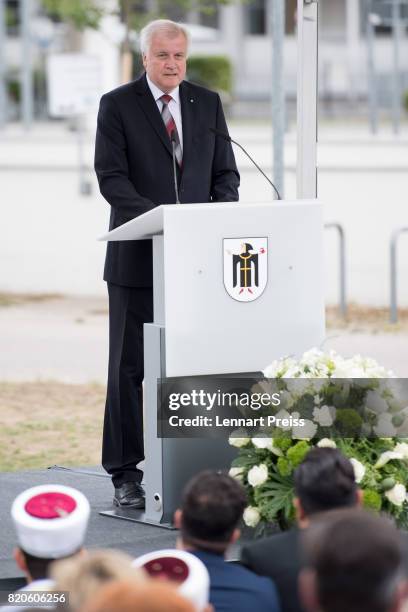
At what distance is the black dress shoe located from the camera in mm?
5699

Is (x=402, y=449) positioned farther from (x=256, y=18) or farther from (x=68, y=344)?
(x=256, y=18)

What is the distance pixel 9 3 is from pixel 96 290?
3772 cm

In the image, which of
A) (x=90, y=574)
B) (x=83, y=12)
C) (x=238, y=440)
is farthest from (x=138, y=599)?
(x=83, y=12)

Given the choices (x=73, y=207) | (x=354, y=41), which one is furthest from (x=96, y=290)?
(x=354, y=41)

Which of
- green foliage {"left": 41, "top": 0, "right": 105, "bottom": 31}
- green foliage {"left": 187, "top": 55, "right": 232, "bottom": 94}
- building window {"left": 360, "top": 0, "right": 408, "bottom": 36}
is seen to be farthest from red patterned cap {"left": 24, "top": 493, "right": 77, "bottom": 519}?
green foliage {"left": 187, "top": 55, "right": 232, "bottom": 94}

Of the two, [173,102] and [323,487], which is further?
[173,102]

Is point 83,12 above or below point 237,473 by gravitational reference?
above

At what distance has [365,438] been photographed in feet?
16.8

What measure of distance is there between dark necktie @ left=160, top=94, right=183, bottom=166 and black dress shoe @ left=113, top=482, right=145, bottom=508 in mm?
1307

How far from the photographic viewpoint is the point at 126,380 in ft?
18.5

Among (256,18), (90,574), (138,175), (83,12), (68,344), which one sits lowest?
(68,344)

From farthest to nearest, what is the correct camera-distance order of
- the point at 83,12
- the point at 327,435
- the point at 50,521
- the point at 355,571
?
the point at 83,12 < the point at 327,435 < the point at 50,521 < the point at 355,571

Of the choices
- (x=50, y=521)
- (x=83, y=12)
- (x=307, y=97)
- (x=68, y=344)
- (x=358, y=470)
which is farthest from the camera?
(x=83, y=12)

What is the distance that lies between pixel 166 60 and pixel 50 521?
2.41 metres
